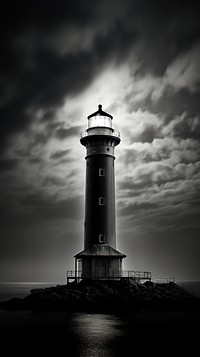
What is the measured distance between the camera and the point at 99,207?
1442 inches

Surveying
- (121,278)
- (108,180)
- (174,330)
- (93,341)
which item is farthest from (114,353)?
(108,180)

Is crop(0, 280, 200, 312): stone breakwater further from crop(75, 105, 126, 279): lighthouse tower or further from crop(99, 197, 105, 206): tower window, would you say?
crop(99, 197, 105, 206): tower window

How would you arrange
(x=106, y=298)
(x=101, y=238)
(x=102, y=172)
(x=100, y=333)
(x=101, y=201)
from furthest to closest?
(x=102, y=172), (x=101, y=201), (x=101, y=238), (x=106, y=298), (x=100, y=333)

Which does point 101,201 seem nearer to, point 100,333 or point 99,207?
point 99,207

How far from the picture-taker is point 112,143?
3822cm

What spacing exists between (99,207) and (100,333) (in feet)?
45.8

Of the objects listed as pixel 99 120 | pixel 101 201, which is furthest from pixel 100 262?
pixel 99 120

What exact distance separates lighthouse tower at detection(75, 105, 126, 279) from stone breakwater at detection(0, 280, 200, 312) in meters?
1.43

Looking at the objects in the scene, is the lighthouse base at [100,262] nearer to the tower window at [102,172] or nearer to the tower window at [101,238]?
the tower window at [101,238]

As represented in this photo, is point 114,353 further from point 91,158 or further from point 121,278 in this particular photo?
point 91,158

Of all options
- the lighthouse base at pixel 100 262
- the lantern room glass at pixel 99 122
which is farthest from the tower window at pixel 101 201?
the lantern room glass at pixel 99 122

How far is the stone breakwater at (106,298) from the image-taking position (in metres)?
31.9

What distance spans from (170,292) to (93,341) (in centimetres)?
1443

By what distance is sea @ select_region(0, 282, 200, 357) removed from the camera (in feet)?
66.8
